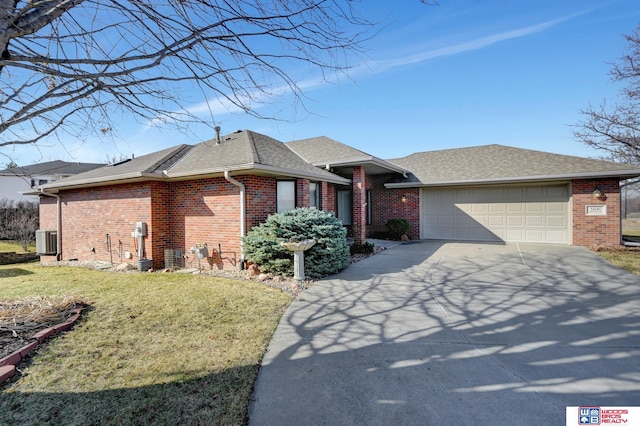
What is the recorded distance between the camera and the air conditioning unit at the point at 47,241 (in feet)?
38.2

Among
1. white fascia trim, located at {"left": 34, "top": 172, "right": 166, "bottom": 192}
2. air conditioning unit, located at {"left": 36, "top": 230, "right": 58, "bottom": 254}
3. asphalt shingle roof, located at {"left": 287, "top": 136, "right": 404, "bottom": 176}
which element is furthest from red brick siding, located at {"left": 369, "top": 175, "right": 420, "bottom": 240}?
air conditioning unit, located at {"left": 36, "top": 230, "right": 58, "bottom": 254}

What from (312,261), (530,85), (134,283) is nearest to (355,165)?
(312,261)

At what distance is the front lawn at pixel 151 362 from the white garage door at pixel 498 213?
34.4 ft

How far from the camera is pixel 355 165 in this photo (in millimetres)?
11094

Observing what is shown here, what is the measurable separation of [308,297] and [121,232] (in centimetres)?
752

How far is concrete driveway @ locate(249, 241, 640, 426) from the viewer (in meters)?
2.52

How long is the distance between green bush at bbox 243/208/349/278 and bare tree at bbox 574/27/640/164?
14.5m

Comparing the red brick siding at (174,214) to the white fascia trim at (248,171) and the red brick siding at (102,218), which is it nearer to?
the red brick siding at (102,218)

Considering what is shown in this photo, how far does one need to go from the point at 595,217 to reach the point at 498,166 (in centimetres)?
388

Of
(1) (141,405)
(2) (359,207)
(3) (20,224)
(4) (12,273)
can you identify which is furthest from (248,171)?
(3) (20,224)

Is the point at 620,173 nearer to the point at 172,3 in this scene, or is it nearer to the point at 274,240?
the point at 274,240

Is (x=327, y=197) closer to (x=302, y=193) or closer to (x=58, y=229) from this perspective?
(x=302, y=193)

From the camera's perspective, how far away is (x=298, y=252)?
267 inches

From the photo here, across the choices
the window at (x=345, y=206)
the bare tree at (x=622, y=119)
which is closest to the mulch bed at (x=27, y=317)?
the window at (x=345, y=206)
